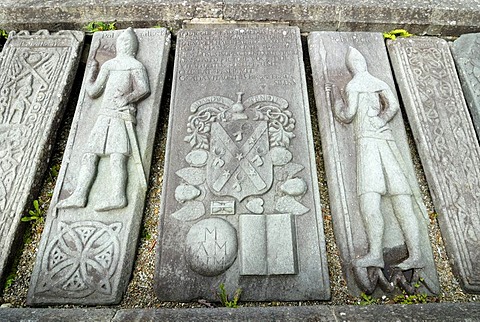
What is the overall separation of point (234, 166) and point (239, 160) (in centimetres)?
7

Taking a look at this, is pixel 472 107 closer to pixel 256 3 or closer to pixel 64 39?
pixel 256 3

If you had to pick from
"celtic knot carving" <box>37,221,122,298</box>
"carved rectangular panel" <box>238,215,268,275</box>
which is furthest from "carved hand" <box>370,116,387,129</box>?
"celtic knot carving" <box>37,221,122,298</box>

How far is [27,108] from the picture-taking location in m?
3.66

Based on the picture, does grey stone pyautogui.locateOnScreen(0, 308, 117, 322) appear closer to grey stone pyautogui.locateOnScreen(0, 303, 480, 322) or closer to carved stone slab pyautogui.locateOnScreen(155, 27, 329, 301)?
grey stone pyautogui.locateOnScreen(0, 303, 480, 322)

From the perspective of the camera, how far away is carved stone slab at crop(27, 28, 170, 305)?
2742 mm

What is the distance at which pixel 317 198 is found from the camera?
3070 mm

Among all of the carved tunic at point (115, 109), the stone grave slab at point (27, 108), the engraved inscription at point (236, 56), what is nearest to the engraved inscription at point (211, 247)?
the carved tunic at point (115, 109)

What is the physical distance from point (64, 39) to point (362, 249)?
399 cm

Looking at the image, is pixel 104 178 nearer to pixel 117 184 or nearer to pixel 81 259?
pixel 117 184

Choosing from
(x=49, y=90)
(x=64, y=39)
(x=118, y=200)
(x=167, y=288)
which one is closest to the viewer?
(x=167, y=288)

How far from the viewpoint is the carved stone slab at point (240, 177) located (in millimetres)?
2744

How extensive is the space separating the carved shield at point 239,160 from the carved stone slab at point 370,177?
641 millimetres

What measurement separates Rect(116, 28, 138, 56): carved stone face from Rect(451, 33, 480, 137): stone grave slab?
3.70 metres

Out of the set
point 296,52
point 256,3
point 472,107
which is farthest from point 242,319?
point 256,3
